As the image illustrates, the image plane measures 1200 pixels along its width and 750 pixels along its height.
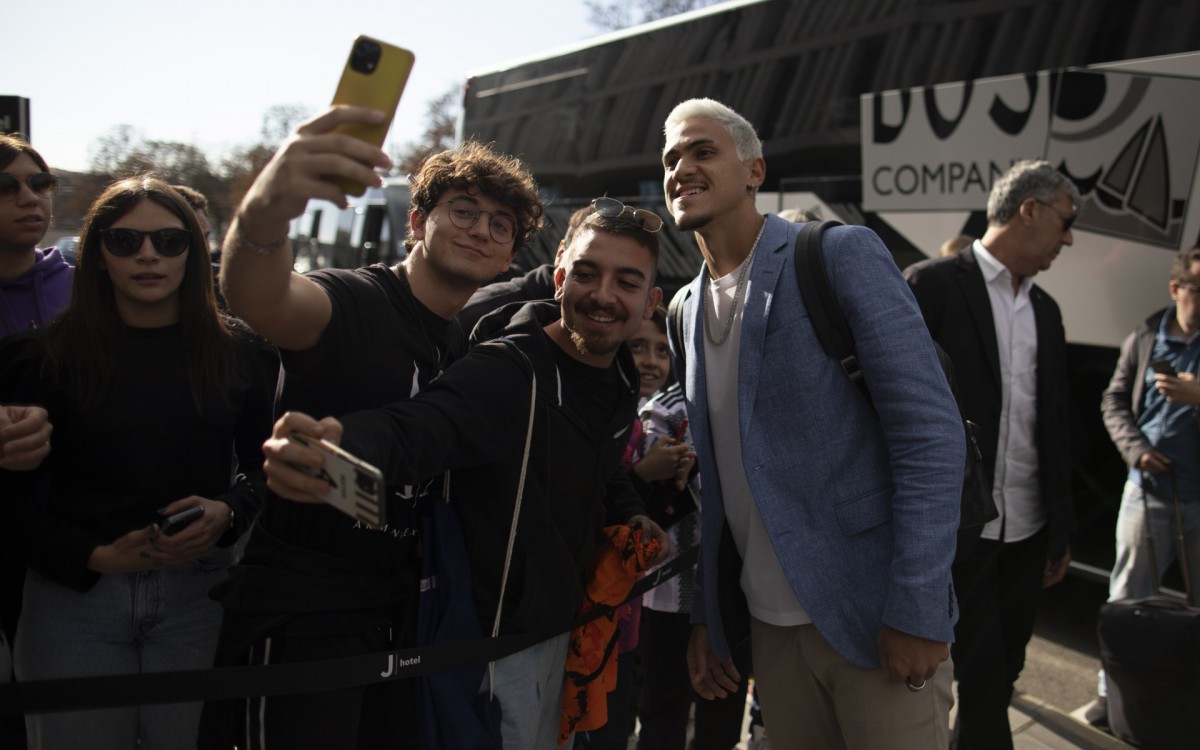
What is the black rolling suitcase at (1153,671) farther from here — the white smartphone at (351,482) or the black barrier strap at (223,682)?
the white smartphone at (351,482)

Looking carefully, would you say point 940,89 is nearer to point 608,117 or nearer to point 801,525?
point 608,117

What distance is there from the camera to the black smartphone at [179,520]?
6.72 ft

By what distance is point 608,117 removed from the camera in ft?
24.3

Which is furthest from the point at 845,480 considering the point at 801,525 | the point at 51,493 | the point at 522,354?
the point at 51,493

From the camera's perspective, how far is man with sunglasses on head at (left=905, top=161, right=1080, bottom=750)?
10.5 feet

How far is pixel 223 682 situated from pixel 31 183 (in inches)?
81.7

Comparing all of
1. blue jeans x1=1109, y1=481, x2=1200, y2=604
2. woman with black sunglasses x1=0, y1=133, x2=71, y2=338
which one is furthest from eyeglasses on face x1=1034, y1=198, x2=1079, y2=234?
woman with black sunglasses x1=0, y1=133, x2=71, y2=338

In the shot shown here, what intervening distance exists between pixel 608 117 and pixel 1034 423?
16.7ft

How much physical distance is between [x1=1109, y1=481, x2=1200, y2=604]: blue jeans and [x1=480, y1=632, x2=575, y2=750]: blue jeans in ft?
10.5

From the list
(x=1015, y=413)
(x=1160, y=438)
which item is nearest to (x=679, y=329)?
(x=1015, y=413)

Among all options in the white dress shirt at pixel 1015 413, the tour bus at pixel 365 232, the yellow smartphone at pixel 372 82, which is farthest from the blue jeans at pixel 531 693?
the tour bus at pixel 365 232

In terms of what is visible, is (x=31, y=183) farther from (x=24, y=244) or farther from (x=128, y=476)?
(x=128, y=476)

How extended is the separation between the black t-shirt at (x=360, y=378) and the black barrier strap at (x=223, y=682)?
8.1 inches

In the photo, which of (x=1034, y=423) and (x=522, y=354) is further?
(x=1034, y=423)
